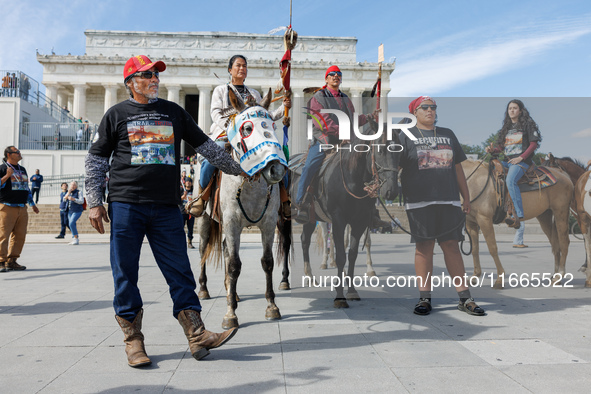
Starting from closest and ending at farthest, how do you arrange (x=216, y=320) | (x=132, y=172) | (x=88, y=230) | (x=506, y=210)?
1. (x=132, y=172)
2. (x=216, y=320)
3. (x=506, y=210)
4. (x=88, y=230)

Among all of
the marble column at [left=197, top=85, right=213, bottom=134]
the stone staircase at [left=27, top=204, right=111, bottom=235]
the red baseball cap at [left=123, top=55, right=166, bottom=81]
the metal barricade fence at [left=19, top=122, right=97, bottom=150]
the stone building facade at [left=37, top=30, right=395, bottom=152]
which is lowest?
the stone staircase at [left=27, top=204, right=111, bottom=235]

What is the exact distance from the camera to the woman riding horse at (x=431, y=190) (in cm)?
554

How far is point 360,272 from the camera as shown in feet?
28.2

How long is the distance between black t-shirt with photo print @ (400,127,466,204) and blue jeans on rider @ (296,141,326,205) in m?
1.19

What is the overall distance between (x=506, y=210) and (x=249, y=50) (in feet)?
173

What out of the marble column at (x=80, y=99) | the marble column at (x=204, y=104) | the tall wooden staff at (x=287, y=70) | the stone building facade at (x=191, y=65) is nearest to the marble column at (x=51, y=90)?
the stone building facade at (x=191, y=65)

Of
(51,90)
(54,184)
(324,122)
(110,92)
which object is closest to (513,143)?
(324,122)

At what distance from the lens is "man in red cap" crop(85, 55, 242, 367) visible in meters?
3.64

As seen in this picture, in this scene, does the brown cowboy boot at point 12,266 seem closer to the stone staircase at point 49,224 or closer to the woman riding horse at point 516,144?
the woman riding horse at point 516,144

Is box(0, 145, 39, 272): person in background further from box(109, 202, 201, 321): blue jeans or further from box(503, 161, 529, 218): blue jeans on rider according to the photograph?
box(503, 161, 529, 218): blue jeans on rider

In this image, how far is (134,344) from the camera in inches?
140

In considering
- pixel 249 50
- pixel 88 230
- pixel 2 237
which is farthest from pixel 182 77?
pixel 2 237

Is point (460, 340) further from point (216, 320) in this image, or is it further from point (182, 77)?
point (182, 77)

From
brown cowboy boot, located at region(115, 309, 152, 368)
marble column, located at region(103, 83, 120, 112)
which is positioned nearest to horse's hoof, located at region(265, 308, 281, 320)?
brown cowboy boot, located at region(115, 309, 152, 368)
